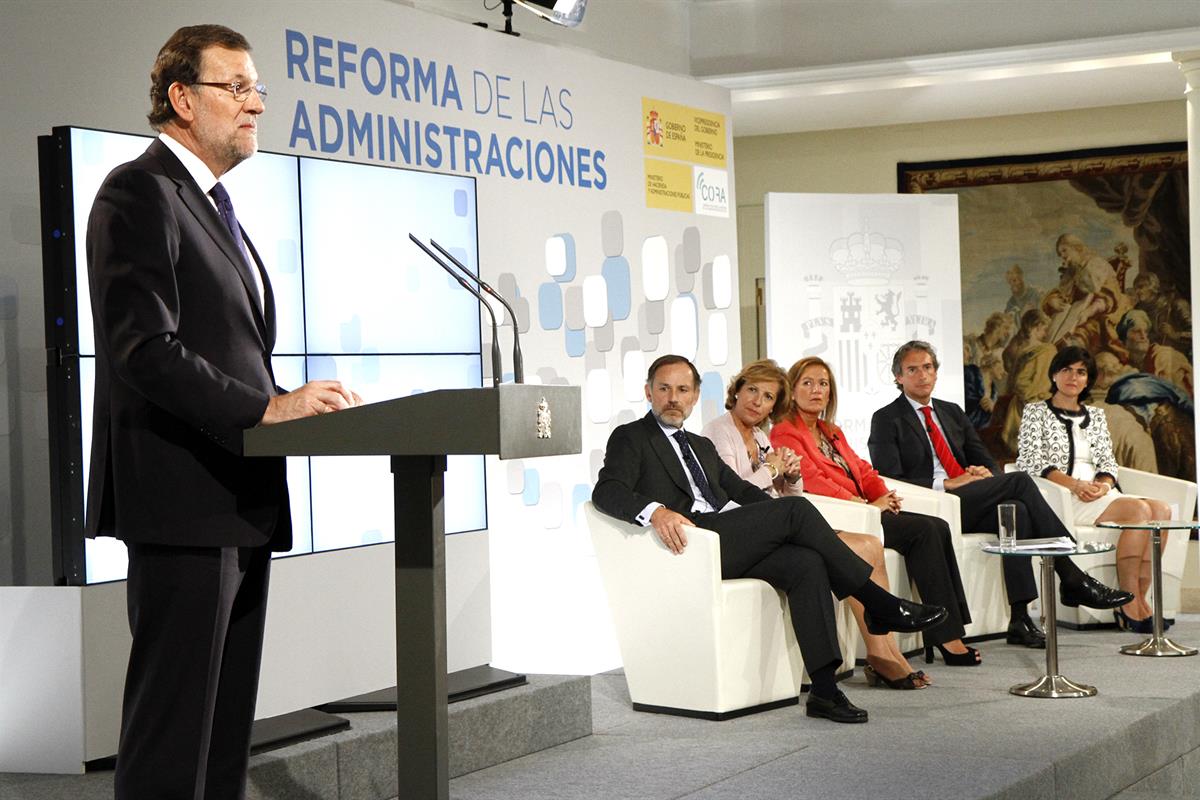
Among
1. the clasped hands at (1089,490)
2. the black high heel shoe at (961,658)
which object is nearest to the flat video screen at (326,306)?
the black high heel shoe at (961,658)

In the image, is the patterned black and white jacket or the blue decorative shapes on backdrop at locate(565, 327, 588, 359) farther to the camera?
the patterned black and white jacket

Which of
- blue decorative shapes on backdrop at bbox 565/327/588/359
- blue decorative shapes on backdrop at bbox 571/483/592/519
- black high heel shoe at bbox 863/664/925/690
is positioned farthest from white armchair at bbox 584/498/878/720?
blue decorative shapes on backdrop at bbox 565/327/588/359

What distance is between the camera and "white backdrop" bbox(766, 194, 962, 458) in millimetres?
7730

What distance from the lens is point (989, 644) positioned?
6.18 metres

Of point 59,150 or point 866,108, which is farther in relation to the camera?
point 866,108

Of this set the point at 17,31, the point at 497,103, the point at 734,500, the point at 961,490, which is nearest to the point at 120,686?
the point at 17,31

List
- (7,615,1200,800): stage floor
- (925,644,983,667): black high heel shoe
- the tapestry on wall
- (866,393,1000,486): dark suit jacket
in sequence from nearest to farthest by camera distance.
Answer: (7,615,1200,800): stage floor
(925,644,983,667): black high heel shoe
(866,393,1000,486): dark suit jacket
the tapestry on wall

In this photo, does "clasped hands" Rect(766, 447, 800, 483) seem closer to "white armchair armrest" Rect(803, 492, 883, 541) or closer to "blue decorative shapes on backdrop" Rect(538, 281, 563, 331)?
"white armchair armrest" Rect(803, 492, 883, 541)

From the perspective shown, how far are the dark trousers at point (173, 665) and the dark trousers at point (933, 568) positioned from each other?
3966 mm

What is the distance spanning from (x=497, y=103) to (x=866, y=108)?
3920 mm

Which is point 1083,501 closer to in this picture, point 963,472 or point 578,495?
point 963,472

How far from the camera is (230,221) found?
2225mm

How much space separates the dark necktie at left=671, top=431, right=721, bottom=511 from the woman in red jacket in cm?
79

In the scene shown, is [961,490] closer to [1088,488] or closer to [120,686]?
[1088,488]
